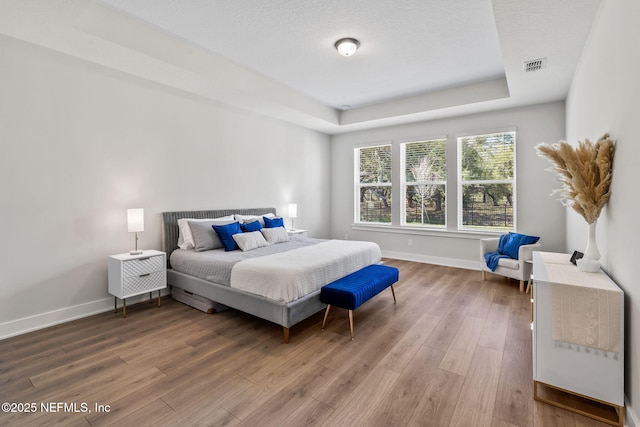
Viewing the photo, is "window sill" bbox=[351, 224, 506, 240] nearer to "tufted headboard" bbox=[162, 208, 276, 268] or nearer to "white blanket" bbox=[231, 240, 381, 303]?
"white blanket" bbox=[231, 240, 381, 303]

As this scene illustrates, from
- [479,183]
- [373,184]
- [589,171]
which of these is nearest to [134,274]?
[589,171]

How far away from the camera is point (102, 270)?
3418 mm

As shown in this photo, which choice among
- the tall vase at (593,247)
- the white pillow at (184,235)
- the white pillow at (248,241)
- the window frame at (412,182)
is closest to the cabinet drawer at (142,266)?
the white pillow at (184,235)

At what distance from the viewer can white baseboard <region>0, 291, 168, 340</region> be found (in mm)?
2793

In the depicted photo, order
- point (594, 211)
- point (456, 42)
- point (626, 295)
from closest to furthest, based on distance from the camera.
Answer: point (626, 295), point (594, 211), point (456, 42)

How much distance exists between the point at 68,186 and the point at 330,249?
118 inches

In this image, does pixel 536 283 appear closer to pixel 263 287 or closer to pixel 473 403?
pixel 473 403

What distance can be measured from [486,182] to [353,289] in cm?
369

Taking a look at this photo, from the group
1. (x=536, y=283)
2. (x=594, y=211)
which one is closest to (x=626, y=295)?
(x=536, y=283)

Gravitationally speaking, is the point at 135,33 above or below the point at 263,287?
above

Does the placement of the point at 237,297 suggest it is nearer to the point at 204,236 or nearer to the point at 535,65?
the point at 204,236

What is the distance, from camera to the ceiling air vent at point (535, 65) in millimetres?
3174

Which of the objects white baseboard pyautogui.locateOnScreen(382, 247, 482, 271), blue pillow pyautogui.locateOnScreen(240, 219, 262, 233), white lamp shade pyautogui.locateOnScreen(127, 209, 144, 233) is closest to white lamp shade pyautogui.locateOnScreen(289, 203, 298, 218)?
blue pillow pyautogui.locateOnScreen(240, 219, 262, 233)

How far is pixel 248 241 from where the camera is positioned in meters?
3.92
